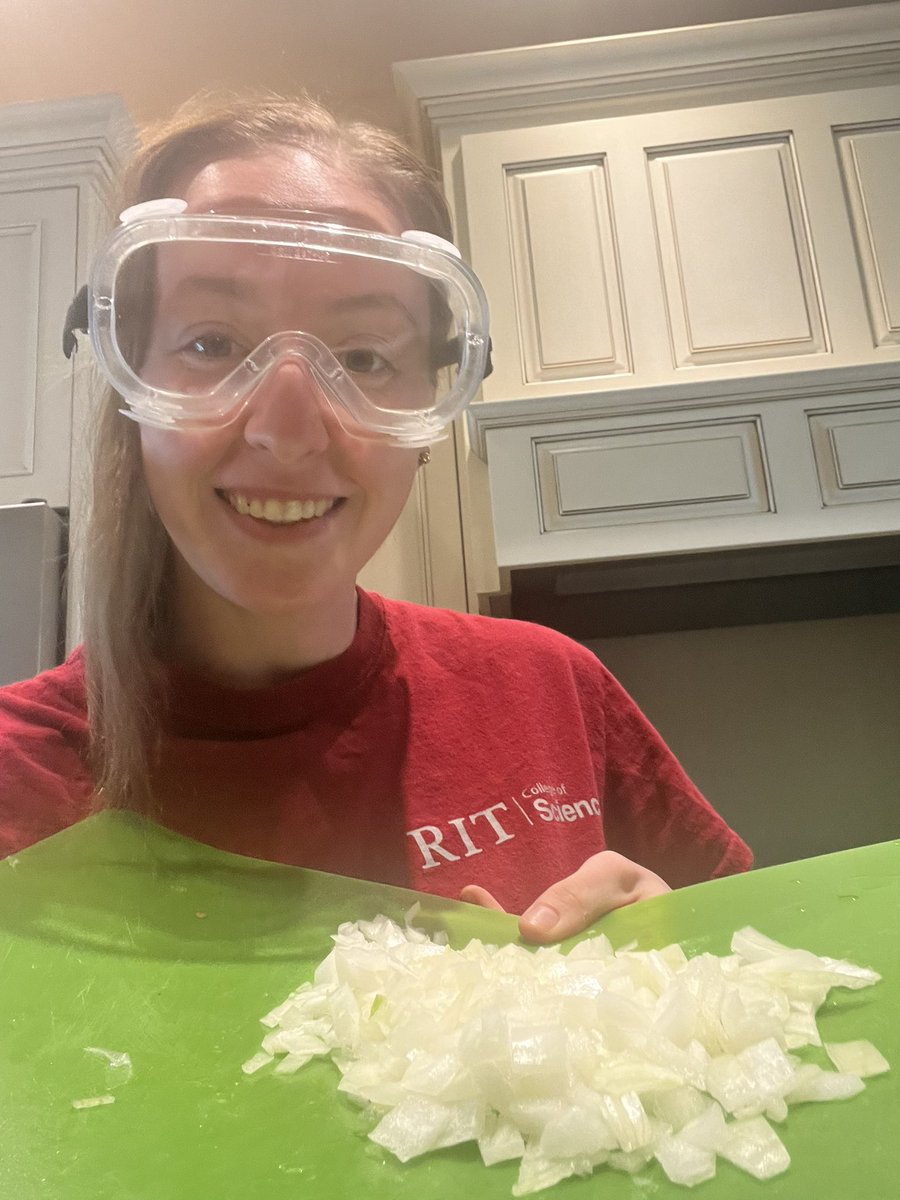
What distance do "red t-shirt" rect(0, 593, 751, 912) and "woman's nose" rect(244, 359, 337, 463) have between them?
8.2 inches

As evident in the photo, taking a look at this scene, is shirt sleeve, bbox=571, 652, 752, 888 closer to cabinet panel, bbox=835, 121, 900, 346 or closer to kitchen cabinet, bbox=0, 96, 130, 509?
cabinet panel, bbox=835, 121, 900, 346

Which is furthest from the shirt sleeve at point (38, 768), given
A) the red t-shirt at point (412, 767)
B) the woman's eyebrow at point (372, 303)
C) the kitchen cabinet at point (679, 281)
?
the kitchen cabinet at point (679, 281)

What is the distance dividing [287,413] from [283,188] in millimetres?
206

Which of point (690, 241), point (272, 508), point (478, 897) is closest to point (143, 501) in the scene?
point (272, 508)

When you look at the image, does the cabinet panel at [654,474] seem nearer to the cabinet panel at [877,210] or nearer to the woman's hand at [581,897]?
the cabinet panel at [877,210]

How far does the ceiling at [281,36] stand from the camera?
5.66 ft

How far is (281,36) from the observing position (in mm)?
1794

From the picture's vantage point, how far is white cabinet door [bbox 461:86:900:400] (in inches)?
58.4

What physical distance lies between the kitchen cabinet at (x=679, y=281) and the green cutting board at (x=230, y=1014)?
86cm

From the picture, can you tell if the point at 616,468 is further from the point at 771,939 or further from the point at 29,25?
the point at 29,25

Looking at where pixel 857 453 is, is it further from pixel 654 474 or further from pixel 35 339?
pixel 35 339

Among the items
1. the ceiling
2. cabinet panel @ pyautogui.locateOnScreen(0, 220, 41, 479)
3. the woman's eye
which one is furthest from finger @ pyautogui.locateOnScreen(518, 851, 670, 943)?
the ceiling

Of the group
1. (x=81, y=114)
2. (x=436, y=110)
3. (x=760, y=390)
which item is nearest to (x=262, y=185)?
(x=760, y=390)

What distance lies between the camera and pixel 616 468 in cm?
140
